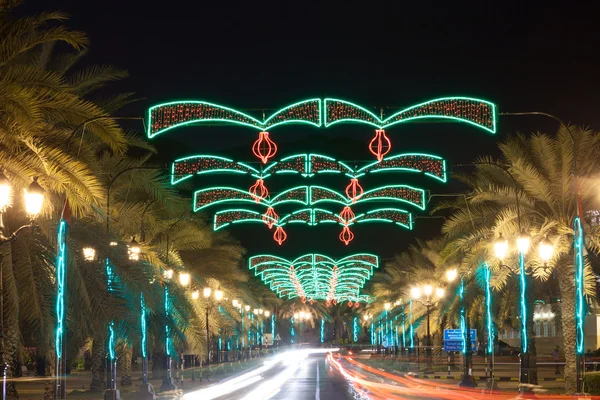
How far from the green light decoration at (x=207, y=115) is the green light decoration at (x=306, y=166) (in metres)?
6.51

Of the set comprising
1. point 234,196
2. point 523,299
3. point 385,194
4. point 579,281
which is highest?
point 385,194

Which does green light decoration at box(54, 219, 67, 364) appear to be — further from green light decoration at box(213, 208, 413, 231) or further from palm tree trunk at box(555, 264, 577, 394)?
green light decoration at box(213, 208, 413, 231)

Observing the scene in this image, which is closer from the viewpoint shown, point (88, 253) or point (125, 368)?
point (88, 253)

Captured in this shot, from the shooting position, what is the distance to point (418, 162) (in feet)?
106

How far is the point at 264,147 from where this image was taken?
1072 inches

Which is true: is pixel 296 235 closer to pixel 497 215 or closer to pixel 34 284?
pixel 497 215

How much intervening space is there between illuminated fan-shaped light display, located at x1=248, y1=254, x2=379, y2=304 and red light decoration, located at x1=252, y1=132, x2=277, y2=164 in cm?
4454

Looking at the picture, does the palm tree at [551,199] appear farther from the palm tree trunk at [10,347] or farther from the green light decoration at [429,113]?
the palm tree trunk at [10,347]

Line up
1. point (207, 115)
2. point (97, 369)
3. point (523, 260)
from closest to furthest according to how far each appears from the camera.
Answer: point (207, 115) < point (523, 260) < point (97, 369)

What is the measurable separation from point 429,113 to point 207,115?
238 inches

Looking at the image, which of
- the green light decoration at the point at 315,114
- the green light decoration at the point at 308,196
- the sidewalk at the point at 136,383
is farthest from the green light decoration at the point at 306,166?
the sidewalk at the point at 136,383

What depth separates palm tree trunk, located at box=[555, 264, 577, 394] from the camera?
91.1 feet

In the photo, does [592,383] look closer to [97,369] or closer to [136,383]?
[97,369]

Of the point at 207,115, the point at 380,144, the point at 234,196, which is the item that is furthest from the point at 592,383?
the point at 234,196
